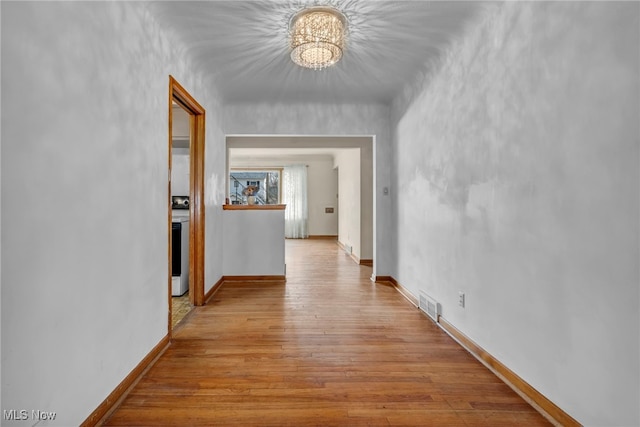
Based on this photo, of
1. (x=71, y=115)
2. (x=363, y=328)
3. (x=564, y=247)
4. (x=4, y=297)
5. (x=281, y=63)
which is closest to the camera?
(x=4, y=297)

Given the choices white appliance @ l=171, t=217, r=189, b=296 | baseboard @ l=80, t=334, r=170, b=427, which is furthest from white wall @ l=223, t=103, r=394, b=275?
baseboard @ l=80, t=334, r=170, b=427

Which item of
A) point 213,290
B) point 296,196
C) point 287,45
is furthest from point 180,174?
point 296,196

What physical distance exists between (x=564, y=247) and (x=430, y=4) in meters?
1.67

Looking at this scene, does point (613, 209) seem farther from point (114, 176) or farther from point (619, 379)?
point (114, 176)

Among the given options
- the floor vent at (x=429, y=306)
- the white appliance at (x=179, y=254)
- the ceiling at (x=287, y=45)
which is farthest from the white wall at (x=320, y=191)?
the floor vent at (x=429, y=306)

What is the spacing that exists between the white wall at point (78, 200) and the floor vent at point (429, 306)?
7.38 ft

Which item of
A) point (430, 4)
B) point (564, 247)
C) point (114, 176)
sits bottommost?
point (564, 247)

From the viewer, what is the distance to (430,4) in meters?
2.07

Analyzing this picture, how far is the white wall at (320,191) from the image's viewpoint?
9914 mm

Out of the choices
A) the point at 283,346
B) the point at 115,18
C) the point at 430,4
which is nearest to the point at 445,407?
the point at 283,346

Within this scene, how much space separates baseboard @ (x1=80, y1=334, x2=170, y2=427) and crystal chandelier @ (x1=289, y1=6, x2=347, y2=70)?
2.37 metres

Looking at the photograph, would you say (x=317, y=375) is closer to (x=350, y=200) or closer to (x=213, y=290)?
(x=213, y=290)

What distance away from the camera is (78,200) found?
4.66 ft

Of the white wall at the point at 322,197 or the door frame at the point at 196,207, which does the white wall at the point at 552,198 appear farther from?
the white wall at the point at 322,197
